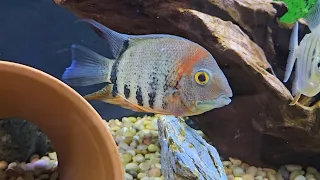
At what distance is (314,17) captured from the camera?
1705mm

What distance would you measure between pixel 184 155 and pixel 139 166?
0.66 m

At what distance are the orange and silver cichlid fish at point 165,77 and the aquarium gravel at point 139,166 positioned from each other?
779mm

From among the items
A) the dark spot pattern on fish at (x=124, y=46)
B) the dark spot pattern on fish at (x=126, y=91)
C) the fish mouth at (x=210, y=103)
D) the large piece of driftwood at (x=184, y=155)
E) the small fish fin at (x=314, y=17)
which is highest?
the small fish fin at (x=314, y=17)

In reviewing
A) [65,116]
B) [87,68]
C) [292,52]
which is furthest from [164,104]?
[292,52]

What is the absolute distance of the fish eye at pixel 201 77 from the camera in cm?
122

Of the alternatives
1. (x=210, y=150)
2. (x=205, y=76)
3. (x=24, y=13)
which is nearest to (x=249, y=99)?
(x=210, y=150)

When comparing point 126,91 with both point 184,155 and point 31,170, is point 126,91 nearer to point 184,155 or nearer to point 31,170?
point 184,155

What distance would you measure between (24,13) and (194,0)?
86cm

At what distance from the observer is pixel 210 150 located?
187 centimetres

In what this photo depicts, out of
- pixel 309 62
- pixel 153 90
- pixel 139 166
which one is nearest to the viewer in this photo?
pixel 153 90

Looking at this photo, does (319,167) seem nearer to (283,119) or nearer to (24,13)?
(283,119)

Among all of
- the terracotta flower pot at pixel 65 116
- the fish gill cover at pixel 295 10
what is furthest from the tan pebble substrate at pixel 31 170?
the fish gill cover at pixel 295 10

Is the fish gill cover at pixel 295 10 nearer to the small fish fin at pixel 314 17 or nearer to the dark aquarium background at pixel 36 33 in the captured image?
the small fish fin at pixel 314 17

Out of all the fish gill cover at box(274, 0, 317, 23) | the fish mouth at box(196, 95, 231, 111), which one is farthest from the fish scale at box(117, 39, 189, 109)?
the fish gill cover at box(274, 0, 317, 23)
